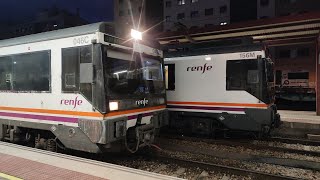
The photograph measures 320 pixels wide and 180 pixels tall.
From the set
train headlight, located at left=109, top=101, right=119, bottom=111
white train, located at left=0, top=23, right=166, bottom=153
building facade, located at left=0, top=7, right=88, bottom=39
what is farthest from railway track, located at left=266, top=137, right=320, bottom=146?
building facade, located at left=0, top=7, right=88, bottom=39

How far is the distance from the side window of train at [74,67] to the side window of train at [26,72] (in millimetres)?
579

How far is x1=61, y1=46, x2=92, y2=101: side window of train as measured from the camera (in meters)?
6.01

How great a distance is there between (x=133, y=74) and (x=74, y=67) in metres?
1.38

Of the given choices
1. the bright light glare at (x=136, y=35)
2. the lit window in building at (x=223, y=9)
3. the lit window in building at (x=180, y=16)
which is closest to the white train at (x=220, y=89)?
the bright light glare at (x=136, y=35)

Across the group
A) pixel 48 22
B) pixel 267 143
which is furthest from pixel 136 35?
pixel 48 22

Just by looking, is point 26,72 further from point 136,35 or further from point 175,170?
point 175,170

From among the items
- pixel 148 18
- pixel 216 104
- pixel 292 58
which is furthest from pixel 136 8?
pixel 216 104

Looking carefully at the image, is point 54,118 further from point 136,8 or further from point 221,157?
point 136,8

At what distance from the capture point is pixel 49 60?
6672mm

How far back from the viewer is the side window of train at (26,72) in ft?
22.3

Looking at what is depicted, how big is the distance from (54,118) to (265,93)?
→ 646 cm

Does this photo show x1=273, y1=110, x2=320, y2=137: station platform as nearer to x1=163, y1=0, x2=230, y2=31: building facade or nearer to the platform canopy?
the platform canopy

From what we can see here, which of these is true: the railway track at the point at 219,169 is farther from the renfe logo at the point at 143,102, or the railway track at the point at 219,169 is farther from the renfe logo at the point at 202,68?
the renfe logo at the point at 202,68

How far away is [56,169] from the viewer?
5449mm
